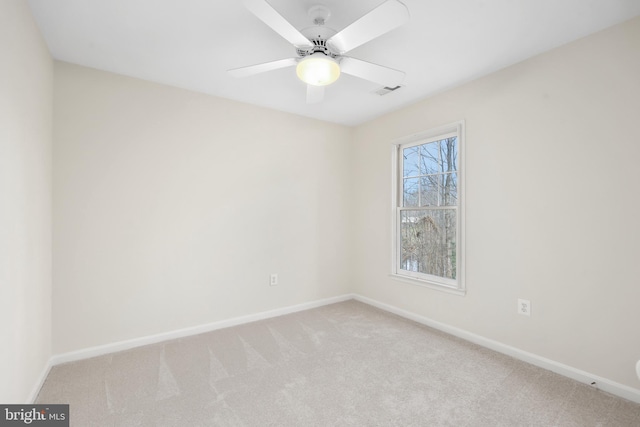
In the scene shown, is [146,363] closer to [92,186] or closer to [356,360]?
[92,186]

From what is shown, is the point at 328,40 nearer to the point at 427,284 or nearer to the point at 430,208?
the point at 430,208

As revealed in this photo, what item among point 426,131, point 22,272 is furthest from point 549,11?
point 22,272

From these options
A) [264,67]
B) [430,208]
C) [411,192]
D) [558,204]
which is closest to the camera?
[264,67]

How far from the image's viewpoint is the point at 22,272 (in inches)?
69.6

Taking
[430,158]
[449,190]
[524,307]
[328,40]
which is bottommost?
[524,307]

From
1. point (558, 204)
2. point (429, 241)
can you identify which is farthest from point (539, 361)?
point (429, 241)

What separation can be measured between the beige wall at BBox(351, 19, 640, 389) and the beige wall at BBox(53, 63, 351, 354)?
175 cm

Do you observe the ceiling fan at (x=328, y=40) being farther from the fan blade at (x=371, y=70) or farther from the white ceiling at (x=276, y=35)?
the white ceiling at (x=276, y=35)

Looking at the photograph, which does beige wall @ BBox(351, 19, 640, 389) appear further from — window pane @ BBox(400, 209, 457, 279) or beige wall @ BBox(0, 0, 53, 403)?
beige wall @ BBox(0, 0, 53, 403)

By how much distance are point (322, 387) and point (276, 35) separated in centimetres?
252

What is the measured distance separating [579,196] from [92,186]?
12.8 ft

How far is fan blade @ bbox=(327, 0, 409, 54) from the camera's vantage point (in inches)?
56.6

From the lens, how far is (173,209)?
2955mm

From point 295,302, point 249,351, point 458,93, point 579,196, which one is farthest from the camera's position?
point 295,302
